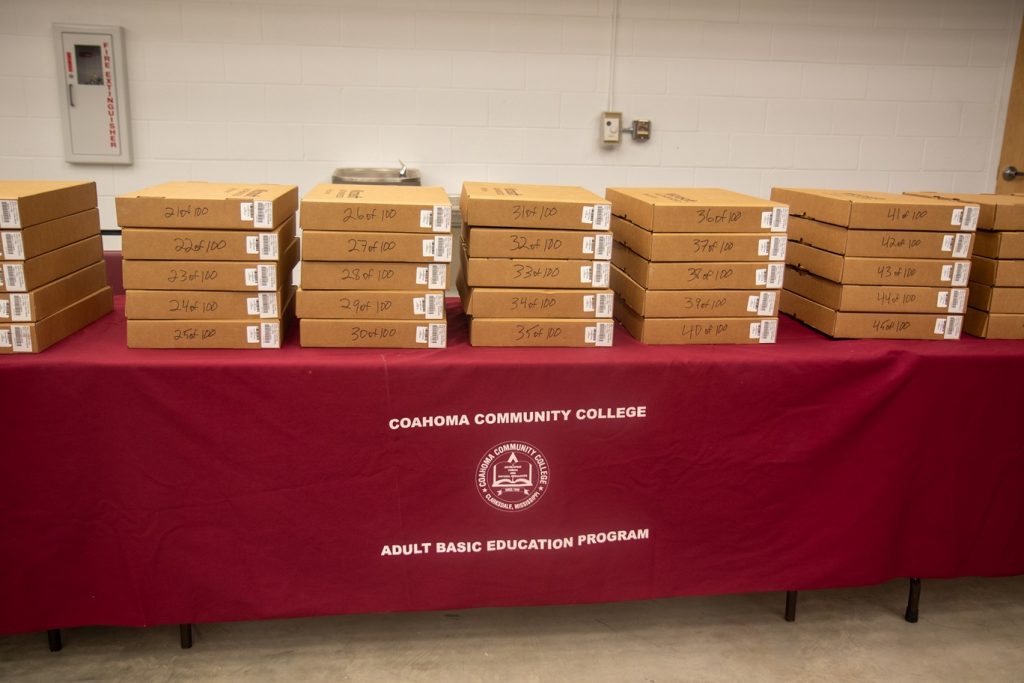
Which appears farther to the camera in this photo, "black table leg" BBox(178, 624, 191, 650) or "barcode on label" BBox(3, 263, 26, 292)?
"black table leg" BBox(178, 624, 191, 650)

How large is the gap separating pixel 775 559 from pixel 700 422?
16.4 inches

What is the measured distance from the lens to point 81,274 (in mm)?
1935

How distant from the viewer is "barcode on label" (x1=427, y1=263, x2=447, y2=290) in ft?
5.85

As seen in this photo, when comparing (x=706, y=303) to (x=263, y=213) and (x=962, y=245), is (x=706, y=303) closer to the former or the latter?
(x=962, y=245)

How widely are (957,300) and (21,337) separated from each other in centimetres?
214

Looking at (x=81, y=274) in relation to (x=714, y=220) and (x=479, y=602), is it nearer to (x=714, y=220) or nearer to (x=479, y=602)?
→ (x=479, y=602)

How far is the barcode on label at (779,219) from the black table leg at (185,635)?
167 centimetres

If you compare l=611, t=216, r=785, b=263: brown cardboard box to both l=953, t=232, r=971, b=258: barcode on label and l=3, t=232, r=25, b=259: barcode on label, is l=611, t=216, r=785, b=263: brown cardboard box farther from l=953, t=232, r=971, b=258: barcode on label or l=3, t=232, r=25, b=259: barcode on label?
l=3, t=232, r=25, b=259: barcode on label

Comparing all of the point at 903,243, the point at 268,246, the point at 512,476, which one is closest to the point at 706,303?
the point at 903,243

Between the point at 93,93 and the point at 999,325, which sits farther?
the point at 93,93

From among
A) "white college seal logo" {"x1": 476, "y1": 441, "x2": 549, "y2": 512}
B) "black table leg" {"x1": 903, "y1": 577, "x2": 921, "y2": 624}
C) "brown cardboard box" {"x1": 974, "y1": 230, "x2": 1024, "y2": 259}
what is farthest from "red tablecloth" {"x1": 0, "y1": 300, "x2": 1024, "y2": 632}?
"brown cardboard box" {"x1": 974, "y1": 230, "x2": 1024, "y2": 259}

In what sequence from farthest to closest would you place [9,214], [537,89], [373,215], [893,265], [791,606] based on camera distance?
1. [537,89]
2. [791,606]
3. [893,265]
4. [373,215]
5. [9,214]

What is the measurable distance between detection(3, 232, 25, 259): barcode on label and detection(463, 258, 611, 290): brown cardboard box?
36.4 inches

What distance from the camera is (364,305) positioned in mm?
1785
